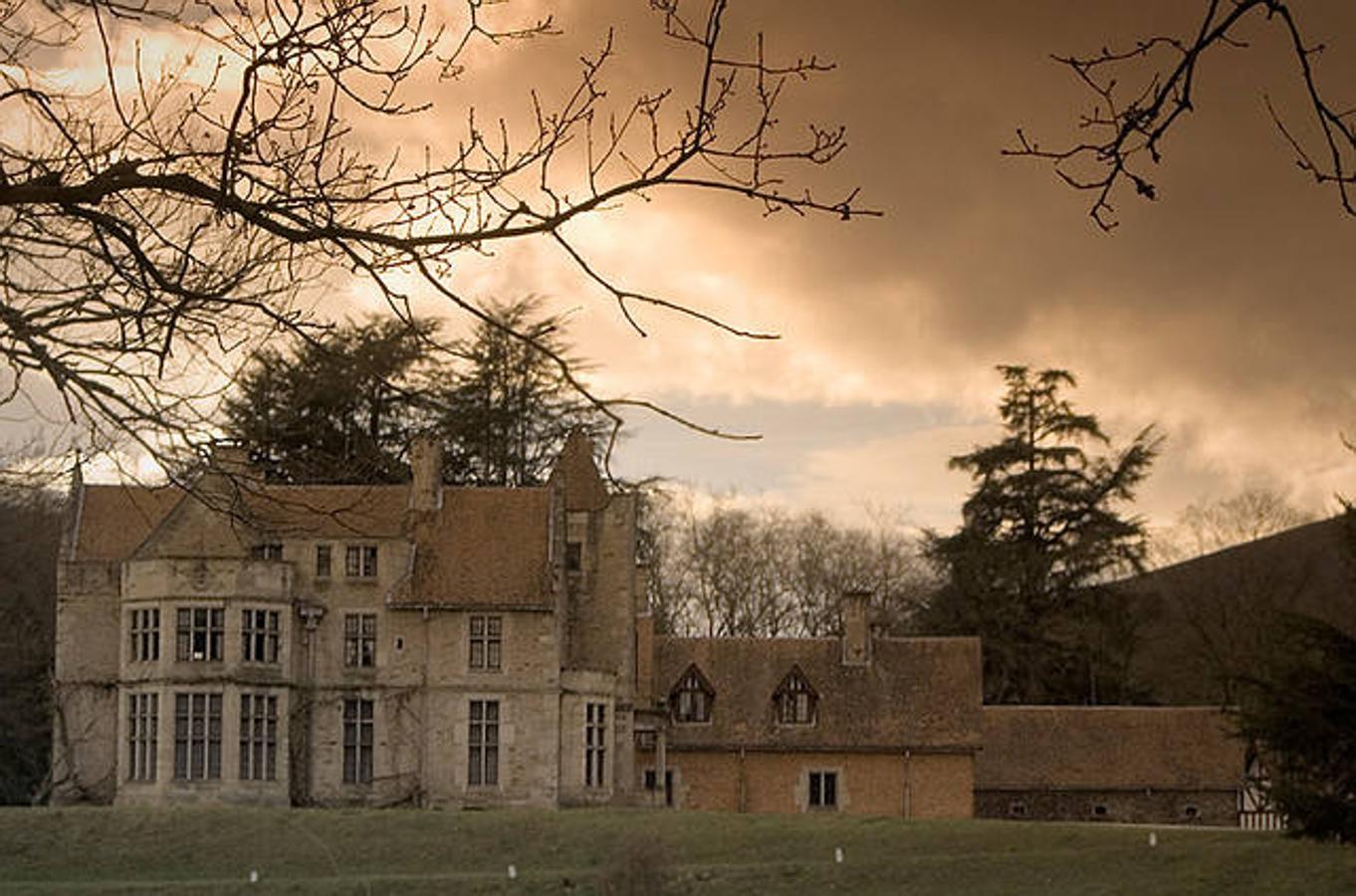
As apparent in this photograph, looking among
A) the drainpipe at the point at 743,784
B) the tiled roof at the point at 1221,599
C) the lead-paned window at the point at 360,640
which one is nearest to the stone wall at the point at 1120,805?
the tiled roof at the point at 1221,599

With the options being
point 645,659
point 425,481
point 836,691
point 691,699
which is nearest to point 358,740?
point 425,481

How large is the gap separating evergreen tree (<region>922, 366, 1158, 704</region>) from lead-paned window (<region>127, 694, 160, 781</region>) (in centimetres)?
2134

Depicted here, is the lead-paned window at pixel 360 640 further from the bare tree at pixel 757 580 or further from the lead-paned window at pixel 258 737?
the bare tree at pixel 757 580

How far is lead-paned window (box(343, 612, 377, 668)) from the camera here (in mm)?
43219

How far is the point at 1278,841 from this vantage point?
110ft

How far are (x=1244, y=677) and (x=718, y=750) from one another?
812 inches

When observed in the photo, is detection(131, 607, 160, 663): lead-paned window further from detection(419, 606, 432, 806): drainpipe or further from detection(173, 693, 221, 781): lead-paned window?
detection(419, 606, 432, 806): drainpipe

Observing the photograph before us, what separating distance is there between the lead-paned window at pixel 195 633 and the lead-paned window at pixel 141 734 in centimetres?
97

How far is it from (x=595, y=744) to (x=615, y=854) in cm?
1139

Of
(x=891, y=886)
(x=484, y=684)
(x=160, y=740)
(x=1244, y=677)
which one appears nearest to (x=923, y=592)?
(x=484, y=684)

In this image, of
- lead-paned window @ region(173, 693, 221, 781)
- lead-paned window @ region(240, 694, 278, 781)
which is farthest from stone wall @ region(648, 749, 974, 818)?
lead-paned window @ region(173, 693, 221, 781)

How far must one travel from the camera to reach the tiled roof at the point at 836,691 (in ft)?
156

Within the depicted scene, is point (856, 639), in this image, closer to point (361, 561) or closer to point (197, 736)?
point (361, 561)

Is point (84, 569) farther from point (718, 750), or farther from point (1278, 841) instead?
point (1278, 841)
